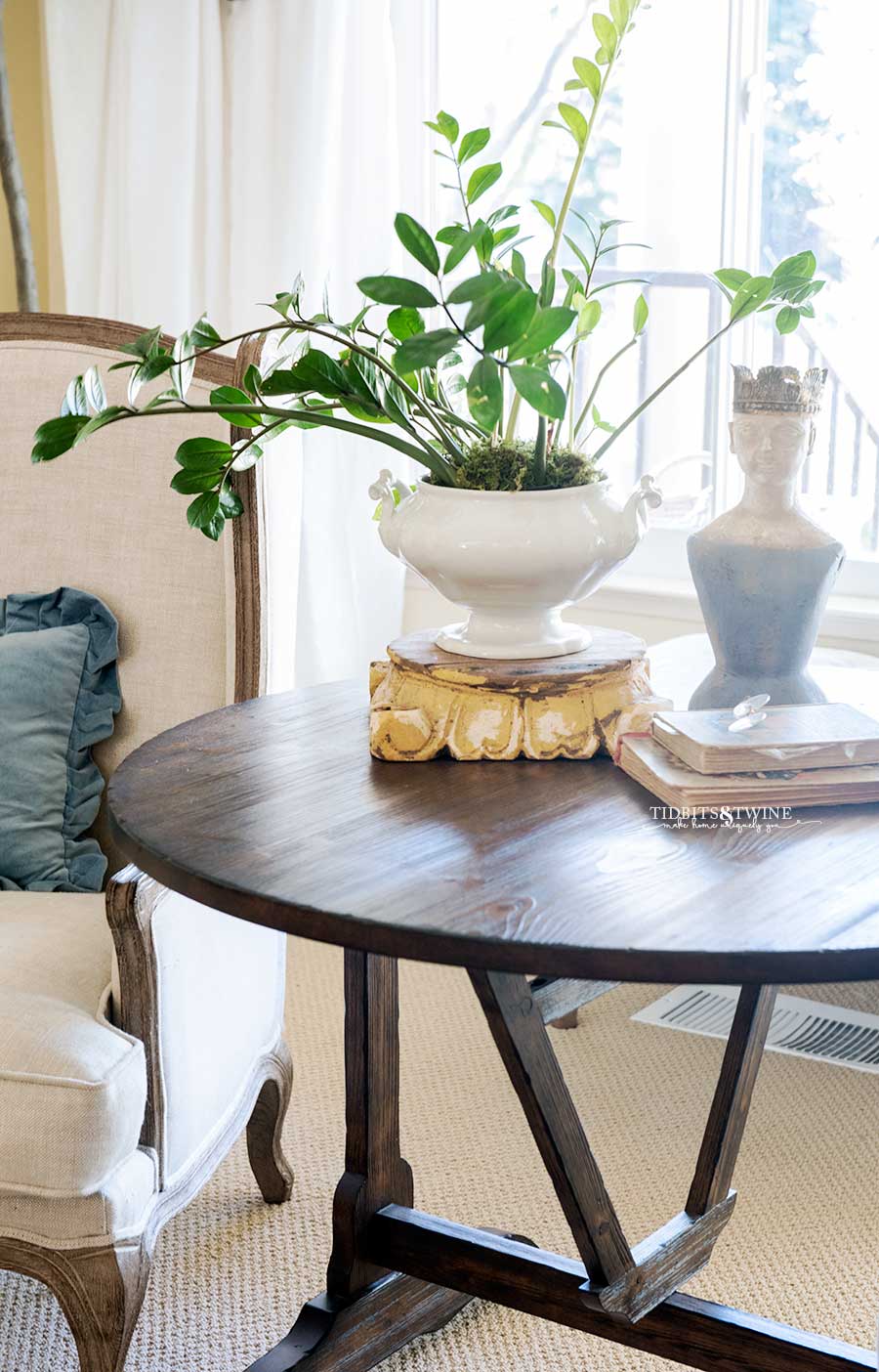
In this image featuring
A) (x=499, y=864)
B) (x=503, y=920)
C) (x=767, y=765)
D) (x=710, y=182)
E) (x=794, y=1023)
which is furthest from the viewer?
(x=710, y=182)

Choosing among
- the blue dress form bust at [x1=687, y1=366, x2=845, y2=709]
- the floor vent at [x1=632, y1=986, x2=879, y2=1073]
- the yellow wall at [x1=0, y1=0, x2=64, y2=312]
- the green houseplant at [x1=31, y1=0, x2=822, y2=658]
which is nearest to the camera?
the green houseplant at [x1=31, y1=0, x2=822, y2=658]

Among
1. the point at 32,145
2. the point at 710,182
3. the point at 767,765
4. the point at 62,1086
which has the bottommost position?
the point at 62,1086

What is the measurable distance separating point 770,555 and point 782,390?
0.16m

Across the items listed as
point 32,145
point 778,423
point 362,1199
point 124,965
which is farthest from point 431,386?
point 32,145

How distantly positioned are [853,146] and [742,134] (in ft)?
0.62

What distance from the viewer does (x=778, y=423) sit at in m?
1.35

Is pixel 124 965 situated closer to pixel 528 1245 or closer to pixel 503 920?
pixel 528 1245

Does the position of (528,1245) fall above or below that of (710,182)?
below

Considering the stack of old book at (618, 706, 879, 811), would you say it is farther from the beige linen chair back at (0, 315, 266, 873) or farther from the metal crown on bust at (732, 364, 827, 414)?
the beige linen chair back at (0, 315, 266, 873)

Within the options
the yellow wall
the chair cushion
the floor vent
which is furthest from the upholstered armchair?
the yellow wall

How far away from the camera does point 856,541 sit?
2.55 metres

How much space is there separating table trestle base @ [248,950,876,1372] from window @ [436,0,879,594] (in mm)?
1299

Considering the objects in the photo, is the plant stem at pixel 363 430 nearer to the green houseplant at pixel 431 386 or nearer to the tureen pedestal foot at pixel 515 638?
the green houseplant at pixel 431 386

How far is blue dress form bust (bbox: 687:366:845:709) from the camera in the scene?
4.37 feet
